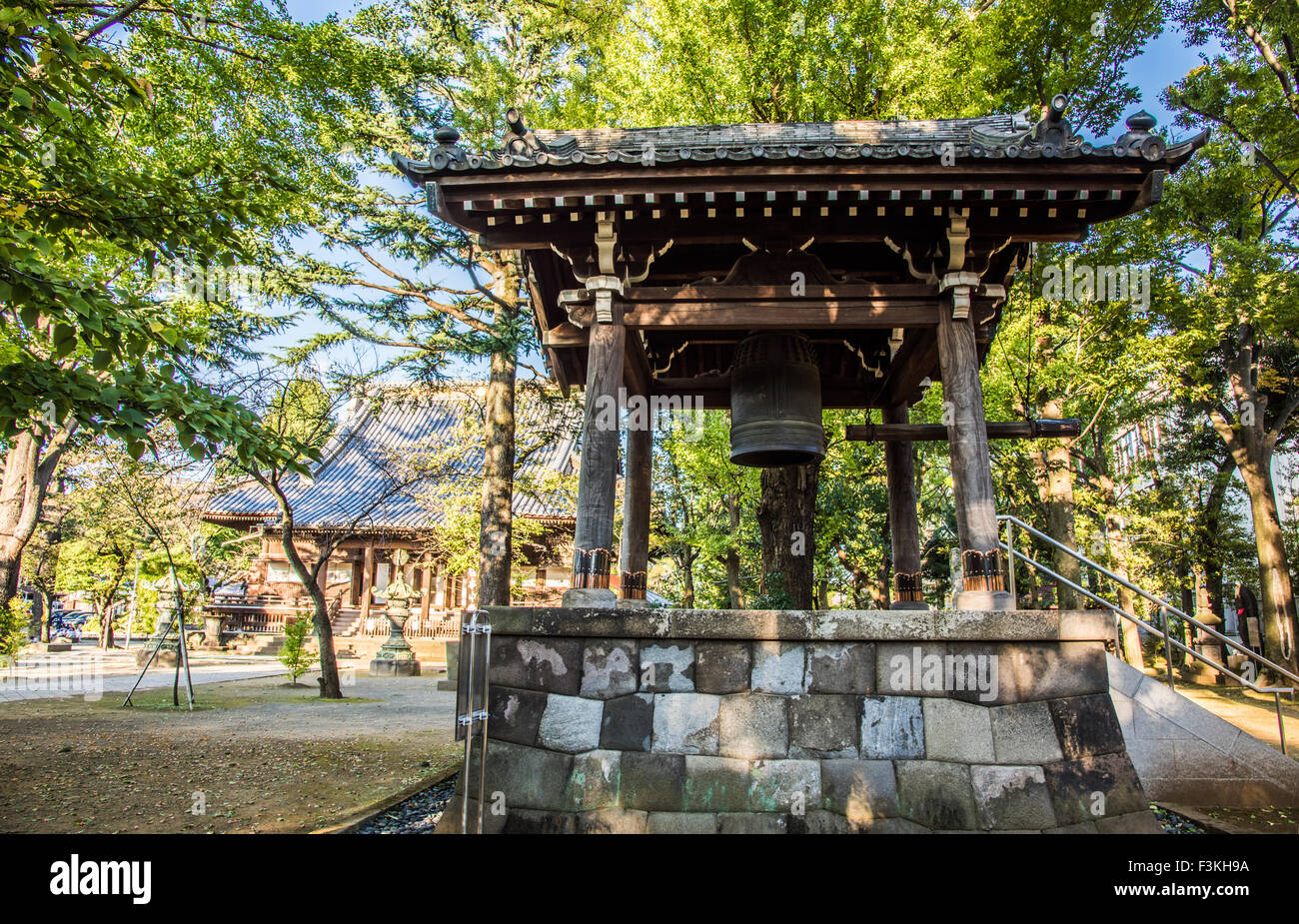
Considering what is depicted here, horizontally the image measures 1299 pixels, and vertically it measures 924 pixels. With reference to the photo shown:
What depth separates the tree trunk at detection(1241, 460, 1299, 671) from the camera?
1495 centimetres

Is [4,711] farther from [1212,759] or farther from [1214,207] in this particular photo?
[1214,207]

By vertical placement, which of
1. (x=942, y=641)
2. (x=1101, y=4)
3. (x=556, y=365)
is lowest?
(x=942, y=641)

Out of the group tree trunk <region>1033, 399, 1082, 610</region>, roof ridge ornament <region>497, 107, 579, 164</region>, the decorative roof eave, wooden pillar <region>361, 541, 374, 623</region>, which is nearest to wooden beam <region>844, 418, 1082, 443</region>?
the decorative roof eave

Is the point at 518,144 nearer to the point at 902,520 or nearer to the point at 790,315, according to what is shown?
the point at 790,315

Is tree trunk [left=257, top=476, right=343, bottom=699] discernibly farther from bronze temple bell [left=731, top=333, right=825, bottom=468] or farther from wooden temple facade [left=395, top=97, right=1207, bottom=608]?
bronze temple bell [left=731, top=333, right=825, bottom=468]

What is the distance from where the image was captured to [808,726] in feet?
15.1

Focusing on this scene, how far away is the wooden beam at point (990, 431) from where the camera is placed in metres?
6.14

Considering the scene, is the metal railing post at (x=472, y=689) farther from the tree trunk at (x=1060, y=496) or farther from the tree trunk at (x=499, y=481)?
the tree trunk at (x=1060, y=496)

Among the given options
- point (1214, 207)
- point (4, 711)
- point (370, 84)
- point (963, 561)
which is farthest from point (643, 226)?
point (1214, 207)

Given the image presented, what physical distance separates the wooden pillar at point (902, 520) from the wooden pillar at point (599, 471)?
10.6 ft

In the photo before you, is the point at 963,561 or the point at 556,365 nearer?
the point at 963,561

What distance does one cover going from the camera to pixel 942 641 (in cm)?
462

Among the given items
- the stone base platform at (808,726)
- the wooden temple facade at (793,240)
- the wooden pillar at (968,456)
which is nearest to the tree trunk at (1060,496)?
the wooden temple facade at (793,240)

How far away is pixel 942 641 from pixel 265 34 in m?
11.1
